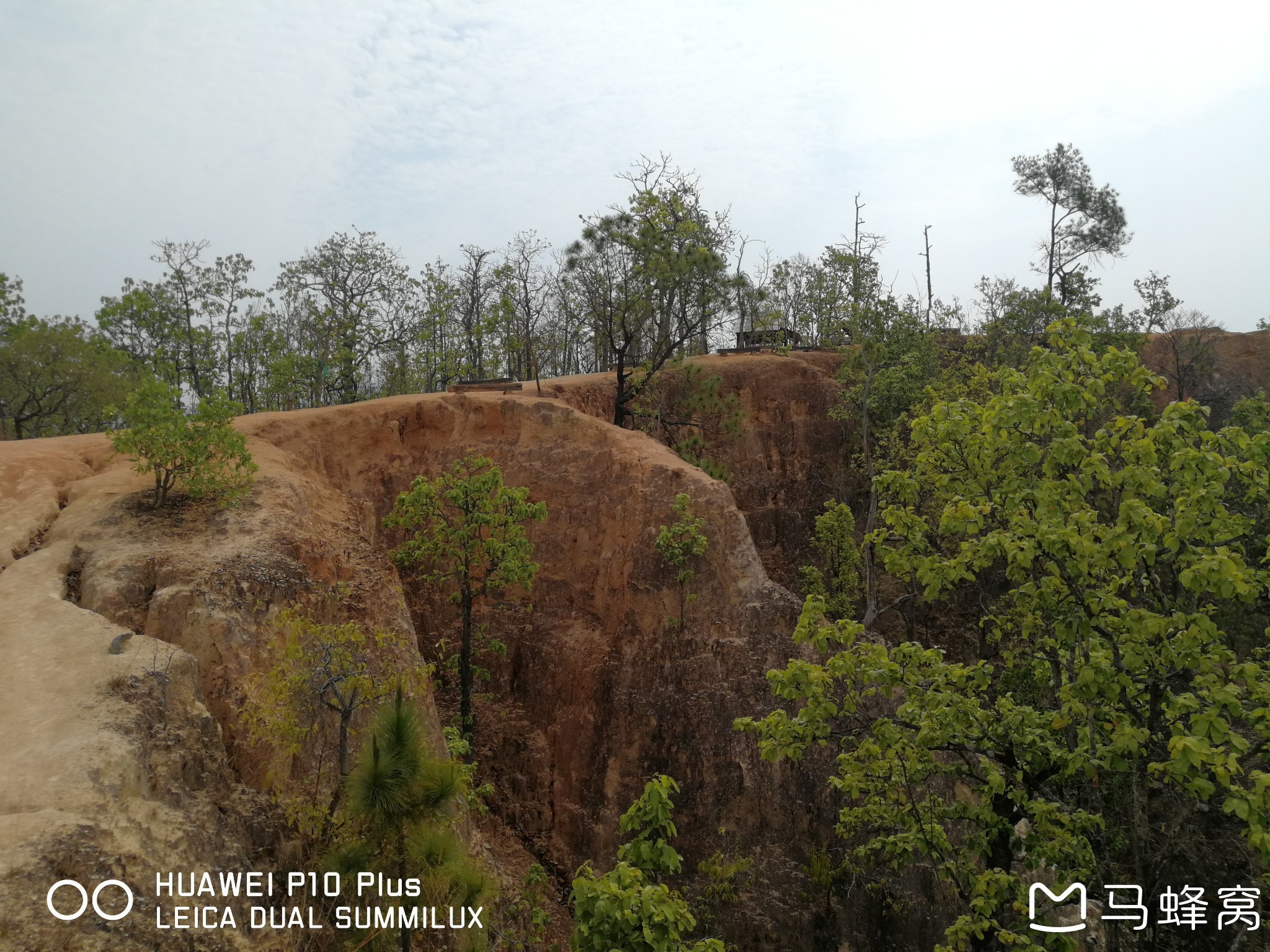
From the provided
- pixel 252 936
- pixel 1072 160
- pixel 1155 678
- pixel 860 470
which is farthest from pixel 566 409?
pixel 1072 160

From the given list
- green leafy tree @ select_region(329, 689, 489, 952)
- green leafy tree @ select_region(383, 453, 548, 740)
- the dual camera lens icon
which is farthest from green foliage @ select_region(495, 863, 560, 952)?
the dual camera lens icon

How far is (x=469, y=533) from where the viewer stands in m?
15.0

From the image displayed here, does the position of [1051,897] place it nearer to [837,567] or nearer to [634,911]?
[634,911]

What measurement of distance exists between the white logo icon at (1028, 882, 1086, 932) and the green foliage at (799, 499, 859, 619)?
15.2 meters

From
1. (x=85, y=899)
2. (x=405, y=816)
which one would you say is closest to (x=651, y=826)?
(x=405, y=816)

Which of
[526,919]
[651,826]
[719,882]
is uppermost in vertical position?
[651,826]

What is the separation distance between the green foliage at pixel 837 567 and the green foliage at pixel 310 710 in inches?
592

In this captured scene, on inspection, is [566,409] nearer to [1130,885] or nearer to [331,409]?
[331,409]

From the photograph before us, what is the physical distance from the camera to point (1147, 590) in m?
8.05

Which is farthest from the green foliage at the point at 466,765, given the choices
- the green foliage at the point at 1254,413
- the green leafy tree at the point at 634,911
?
the green foliage at the point at 1254,413

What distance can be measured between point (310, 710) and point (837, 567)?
17641 millimetres

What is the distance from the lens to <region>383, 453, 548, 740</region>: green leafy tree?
15.0m

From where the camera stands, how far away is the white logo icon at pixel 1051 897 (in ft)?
23.4

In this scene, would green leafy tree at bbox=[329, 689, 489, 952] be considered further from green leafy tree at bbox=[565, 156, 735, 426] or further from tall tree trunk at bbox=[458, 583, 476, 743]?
green leafy tree at bbox=[565, 156, 735, 426]
